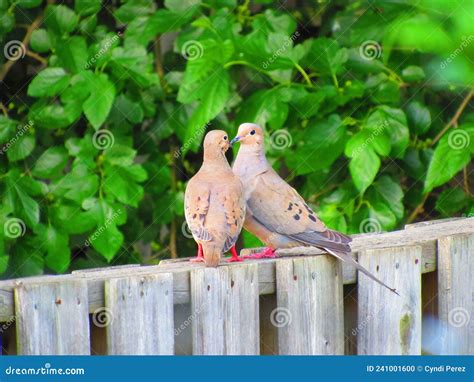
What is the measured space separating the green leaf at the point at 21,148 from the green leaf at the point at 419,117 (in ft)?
5.34

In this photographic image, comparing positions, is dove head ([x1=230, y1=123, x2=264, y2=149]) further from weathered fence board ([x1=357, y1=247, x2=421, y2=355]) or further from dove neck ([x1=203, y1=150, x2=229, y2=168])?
weathered fence board ([x1=357, y1=247, x2=421, y2=355])

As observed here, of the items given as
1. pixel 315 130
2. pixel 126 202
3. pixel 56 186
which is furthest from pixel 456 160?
pixel 56 186

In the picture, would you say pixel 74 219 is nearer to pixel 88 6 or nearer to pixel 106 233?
pixel 106 233

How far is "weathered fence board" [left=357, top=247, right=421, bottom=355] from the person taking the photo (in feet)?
10.8

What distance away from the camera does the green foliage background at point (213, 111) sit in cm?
445

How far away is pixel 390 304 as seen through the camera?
334 centimetres

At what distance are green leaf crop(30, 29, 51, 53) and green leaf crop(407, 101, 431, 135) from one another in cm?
159

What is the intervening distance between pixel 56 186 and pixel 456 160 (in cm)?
165

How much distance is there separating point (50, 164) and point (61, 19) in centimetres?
62

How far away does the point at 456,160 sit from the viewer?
4344 millimetres

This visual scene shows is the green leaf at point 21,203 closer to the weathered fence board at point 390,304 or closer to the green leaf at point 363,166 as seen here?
the green leaf at point 363,166

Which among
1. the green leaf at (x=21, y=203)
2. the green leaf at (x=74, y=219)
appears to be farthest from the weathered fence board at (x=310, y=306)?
the green leaf at (x=21, y=203)

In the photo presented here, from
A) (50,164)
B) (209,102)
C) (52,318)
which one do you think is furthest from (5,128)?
(52,318)
